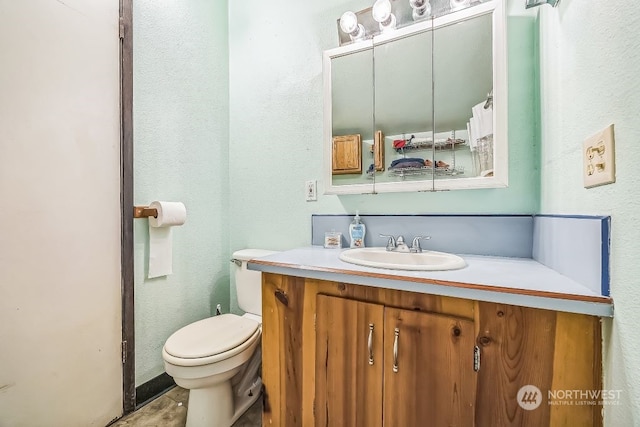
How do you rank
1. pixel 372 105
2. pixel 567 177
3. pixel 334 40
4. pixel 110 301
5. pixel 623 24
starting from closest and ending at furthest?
pixel 623 24 < pixel 567 177 < pixel 110 301 < pixel 372 105 < pixel 334 40

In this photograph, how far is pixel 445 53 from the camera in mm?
1150

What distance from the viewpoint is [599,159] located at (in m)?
0.56

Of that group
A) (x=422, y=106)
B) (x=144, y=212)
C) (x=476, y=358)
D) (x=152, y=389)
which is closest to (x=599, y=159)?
(x=476, y=358)

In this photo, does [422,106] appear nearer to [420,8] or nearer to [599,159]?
[420,8]

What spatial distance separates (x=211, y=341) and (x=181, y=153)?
103cm

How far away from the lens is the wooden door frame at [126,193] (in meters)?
1.24

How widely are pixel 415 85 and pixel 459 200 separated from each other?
0.57 metres

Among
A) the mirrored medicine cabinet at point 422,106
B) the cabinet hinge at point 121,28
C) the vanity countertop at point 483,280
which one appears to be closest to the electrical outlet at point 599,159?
the vanity countertop at point 483,280

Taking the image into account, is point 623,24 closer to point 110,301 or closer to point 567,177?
point 567,177

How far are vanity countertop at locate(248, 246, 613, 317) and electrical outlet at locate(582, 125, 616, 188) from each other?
0.81ft

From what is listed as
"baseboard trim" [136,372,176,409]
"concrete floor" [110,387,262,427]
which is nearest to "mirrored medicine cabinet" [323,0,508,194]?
"concrete floor" [110,387,262,427]

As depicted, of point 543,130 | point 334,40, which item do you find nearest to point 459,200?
point 543,130

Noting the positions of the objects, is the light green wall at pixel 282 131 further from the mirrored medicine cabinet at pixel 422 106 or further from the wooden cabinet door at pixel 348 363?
the wooden cabinet door at pixel 348 363
